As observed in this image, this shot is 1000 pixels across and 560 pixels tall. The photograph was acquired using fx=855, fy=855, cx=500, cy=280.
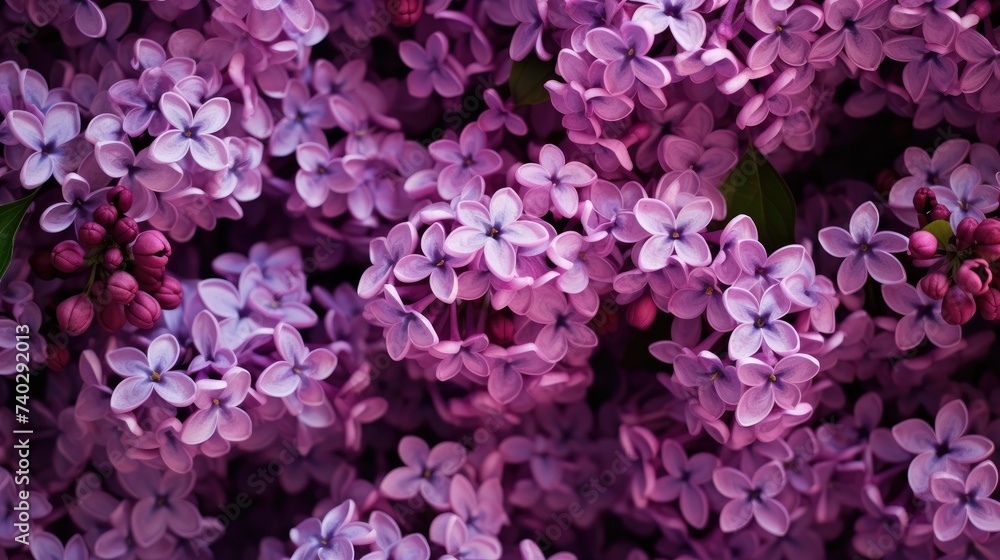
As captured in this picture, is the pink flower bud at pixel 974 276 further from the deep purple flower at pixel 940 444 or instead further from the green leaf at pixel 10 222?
the green leaf at pixel 10 222

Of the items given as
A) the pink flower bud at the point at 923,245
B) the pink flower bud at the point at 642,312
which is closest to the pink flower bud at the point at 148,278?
the pink flower bud at the point at 642,312

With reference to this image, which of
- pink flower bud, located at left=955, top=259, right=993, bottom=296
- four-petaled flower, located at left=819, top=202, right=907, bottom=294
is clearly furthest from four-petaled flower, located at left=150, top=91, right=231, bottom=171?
pink flower bud, located at left=955, top=259, right=993, bottom=296

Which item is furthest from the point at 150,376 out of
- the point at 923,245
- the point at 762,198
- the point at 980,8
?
the point at 980,8

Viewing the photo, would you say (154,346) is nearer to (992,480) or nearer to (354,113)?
(354,113)

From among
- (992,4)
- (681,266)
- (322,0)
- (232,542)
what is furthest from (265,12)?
(992,4)

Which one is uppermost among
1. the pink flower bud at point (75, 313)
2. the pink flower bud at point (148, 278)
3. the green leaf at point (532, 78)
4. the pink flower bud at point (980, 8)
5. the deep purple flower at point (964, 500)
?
the pink flower bud at point (980, 8)

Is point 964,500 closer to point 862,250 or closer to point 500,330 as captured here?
point 862,250
